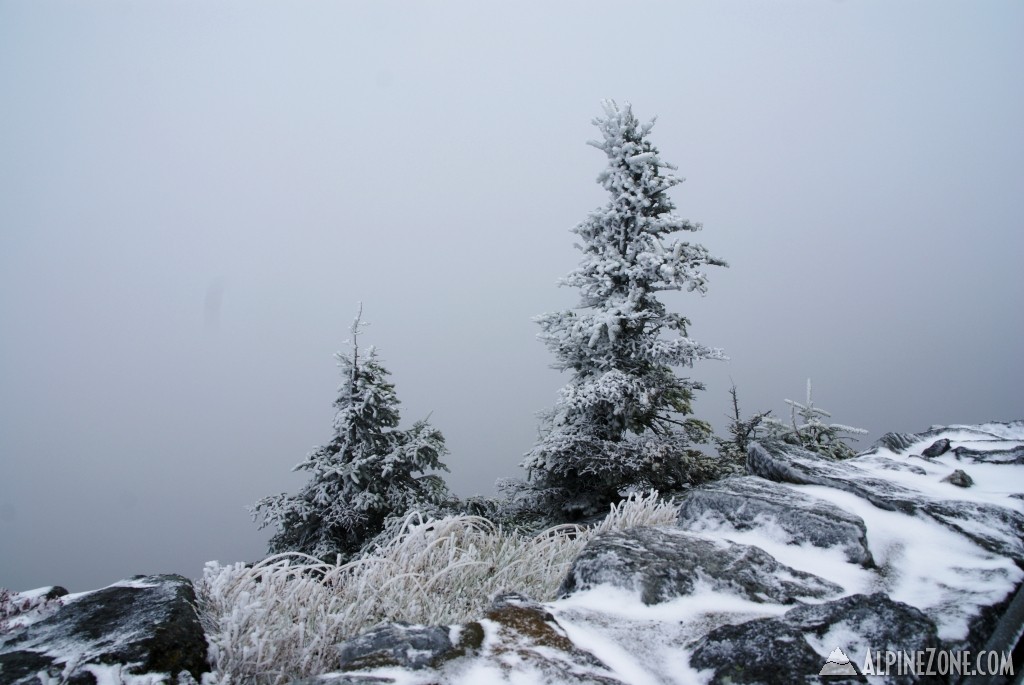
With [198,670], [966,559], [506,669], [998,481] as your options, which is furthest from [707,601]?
[998,481]

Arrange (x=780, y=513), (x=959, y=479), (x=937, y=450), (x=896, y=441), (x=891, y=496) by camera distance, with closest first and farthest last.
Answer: (x=780, y=513) → (x=891, y=496) → (x=959, y=479) → (x=937, y=450) → (x=896, y=441)

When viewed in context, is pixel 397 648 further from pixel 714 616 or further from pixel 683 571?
pixel 683 571

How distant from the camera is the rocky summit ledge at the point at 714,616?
1.98 m

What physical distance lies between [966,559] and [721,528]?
1.40 metres

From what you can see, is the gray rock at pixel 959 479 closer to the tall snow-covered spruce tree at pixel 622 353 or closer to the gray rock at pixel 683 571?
the gray rock at pixel 683 571

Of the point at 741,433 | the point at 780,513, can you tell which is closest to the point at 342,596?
the point at 780,513

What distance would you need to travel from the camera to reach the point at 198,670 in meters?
2.07

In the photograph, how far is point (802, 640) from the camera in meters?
2.12

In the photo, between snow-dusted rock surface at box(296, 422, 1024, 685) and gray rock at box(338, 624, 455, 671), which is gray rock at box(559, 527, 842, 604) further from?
gray rock at box(338, 624, 455, 671)

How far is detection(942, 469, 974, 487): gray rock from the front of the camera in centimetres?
473

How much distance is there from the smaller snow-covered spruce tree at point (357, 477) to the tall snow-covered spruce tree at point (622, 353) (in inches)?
80.9

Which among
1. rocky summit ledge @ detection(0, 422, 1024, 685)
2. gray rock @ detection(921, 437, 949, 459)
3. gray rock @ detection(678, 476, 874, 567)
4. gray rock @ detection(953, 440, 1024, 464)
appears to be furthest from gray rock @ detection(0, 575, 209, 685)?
gray rock @ detection(921, 437, 949, 459)

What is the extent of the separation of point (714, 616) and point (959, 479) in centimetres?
371

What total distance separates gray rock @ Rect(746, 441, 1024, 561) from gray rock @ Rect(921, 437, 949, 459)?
67 centimetres
